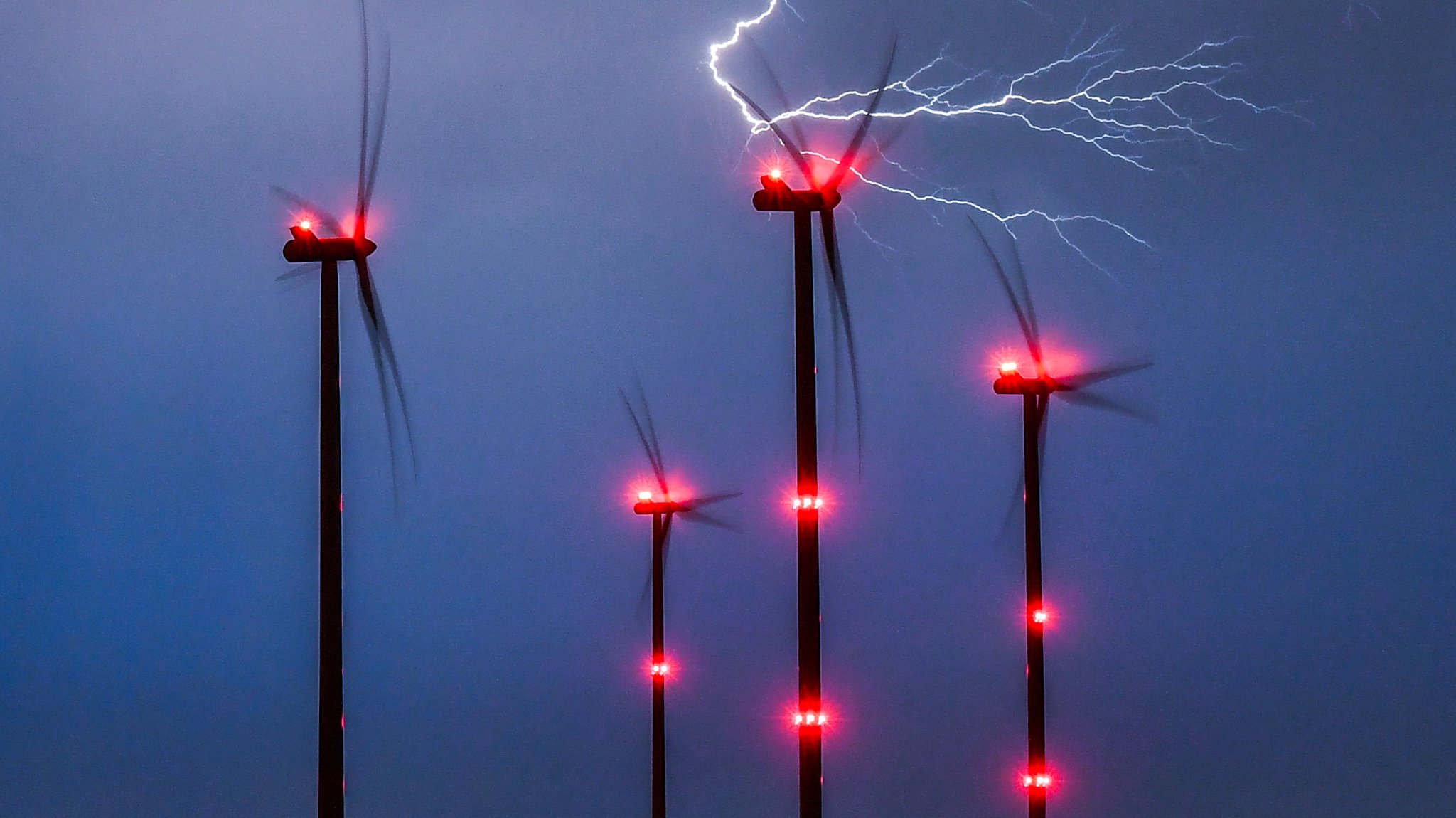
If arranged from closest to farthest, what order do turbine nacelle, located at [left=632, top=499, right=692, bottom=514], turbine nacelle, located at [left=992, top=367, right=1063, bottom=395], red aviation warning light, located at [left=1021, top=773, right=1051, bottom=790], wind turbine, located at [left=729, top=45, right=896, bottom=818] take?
wind turbine, located at [left=729, top=45, right=896, bottom=818] → red aviation warning light, located at [left=1021, top=773, right=1051, bottom=790] → turbine nacelle, located at [left=992, top=367, right=1063, bottom=395] → turbine nacelle, located at [left=632, top=499, right=692, bottom=514]

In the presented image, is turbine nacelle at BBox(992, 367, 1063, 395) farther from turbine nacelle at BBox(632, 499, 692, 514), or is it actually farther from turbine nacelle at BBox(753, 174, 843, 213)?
turbine nacelle at BBox(632, 499, 692, 514)

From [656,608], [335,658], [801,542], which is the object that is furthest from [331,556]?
[656,608]

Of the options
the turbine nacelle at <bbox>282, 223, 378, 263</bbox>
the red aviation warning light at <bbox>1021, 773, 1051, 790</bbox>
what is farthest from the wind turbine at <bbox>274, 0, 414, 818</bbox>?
the red aviation warning light at <bbox>1021, 773, 1051, 790</bbox>

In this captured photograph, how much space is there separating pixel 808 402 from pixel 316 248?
5548 millimetres

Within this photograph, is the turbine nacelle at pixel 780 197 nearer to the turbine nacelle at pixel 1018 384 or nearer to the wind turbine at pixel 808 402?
the wind turbine at pixel 808 402

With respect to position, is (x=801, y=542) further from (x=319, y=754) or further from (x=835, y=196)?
(x=319, y=754)

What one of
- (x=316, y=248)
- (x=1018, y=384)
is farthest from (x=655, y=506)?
(x=316, y=248)

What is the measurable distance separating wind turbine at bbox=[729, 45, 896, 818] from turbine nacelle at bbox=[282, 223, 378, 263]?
4379 millimetres

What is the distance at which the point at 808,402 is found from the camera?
9602 mm

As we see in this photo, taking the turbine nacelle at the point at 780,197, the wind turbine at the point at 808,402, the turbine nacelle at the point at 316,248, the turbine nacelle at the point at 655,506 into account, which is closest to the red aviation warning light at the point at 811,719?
the wind turbine at the point at 808,402

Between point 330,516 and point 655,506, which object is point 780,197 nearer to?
point 330,516

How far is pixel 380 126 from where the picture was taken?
12.5m

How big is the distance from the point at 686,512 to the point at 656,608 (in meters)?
2.54

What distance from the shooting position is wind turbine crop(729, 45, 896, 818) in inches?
359
